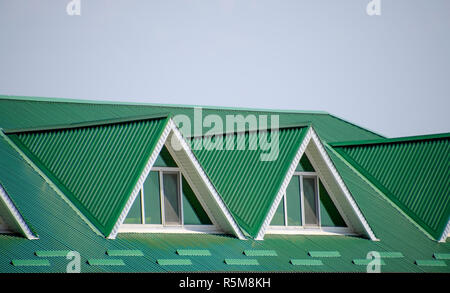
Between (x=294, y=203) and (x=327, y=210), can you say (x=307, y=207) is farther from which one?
(x=327, y=210)

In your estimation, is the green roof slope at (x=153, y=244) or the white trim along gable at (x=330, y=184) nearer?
the green roof slope at (x=153, y=244)

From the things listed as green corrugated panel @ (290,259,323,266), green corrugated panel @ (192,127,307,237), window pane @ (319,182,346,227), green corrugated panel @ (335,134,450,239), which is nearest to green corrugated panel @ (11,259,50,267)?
green corrugated panel @ (192,127,307,237)

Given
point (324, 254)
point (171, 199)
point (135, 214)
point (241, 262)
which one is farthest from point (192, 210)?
point (324, 254)

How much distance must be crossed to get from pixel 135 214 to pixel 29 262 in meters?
4.40

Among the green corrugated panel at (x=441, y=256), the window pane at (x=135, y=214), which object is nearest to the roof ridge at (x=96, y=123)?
the window pane at (x=135, y=214)

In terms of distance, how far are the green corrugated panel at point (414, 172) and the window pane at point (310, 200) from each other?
3.95 metres

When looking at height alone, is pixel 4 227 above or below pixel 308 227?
below

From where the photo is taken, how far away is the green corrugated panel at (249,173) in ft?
80.7

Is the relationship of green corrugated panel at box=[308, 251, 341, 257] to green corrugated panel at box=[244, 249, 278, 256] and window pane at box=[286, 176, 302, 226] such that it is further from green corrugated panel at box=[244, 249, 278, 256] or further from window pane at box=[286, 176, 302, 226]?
window pane at box=[286, 176, 302, 226]

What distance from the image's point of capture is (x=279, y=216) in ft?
84.1

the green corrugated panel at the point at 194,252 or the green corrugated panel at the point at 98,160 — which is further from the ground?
the green corrugated panel at the point at 98,160

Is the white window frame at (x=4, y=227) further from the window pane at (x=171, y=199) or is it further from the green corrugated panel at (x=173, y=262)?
the window pane at (x=171, y=199)

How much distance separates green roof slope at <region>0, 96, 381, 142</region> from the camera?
27094mm
